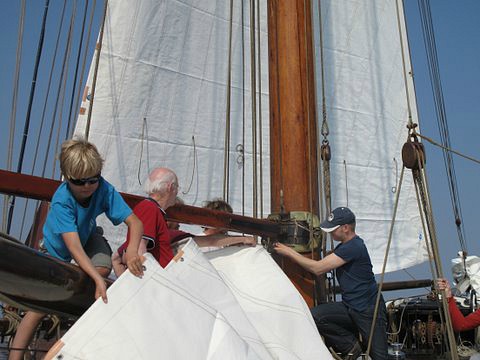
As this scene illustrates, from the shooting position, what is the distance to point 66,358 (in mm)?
1487

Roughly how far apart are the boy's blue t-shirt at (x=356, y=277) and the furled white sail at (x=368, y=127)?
3.24 metres

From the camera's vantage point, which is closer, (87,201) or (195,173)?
(87,201)

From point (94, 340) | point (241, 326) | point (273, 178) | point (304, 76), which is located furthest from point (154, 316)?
point (304, 76)

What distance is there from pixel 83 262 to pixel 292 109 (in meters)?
2.08

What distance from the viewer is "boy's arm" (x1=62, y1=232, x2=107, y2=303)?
1.65 metres

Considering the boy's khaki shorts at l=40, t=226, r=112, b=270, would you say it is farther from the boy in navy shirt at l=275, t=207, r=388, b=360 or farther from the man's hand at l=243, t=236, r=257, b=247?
the boy in navy shirt at l=275, t=207, r=388, b=360

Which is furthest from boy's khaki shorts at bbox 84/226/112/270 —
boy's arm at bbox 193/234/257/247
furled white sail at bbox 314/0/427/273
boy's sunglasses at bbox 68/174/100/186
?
furled white sail at bbox 314/0/427/273

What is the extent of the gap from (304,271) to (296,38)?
1.37m

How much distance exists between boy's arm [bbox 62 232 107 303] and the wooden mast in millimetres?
1786

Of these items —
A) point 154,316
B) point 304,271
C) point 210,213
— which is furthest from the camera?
point 304,271

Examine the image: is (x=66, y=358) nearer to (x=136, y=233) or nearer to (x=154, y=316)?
(x=154, y=316)

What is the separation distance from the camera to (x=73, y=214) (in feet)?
5.93

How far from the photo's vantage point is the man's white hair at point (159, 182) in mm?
2243

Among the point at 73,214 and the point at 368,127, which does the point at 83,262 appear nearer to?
the point at 73,214
